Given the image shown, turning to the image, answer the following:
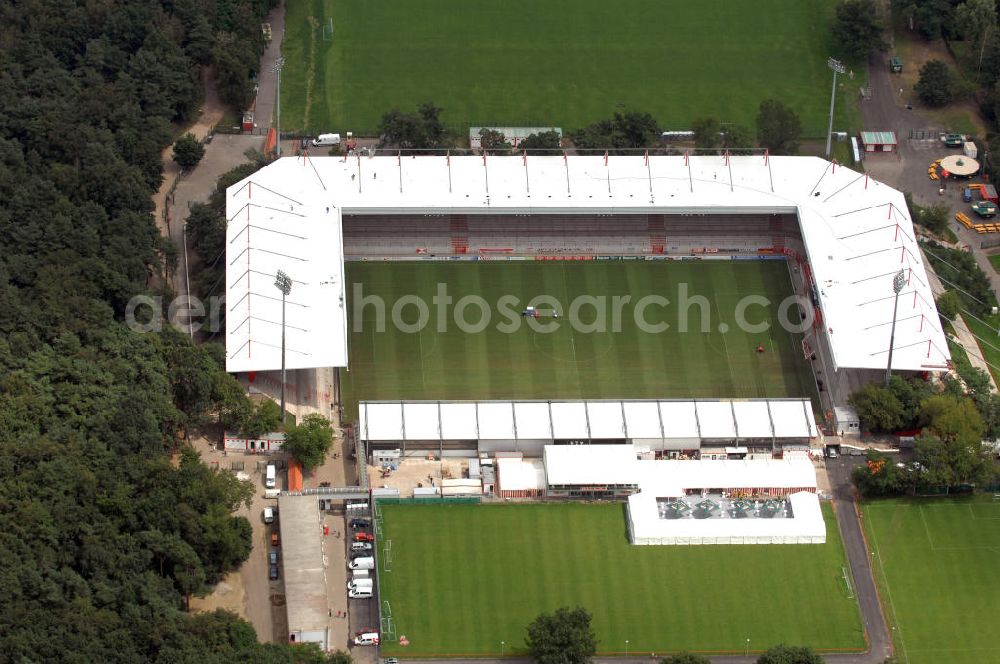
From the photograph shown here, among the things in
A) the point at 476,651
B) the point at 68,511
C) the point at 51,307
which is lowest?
the point at 476,651

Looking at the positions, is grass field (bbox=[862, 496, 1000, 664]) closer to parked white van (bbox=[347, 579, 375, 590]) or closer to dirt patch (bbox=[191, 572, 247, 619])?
parked white van (bbox=[347, 579, 375, 590])

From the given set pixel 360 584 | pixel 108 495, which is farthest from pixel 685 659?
pixel 108 495

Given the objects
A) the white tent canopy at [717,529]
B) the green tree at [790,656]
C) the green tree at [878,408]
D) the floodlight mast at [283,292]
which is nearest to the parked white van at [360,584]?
the floodlight mast at [283,292]

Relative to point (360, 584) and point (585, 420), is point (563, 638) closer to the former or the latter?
point (360, 584)

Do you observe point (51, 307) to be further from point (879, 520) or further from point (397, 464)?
point (879, 520)

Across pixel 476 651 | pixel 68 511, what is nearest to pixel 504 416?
pixel 476 651

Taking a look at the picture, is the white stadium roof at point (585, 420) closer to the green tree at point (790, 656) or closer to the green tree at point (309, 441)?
the green tree at point (309, 441)
